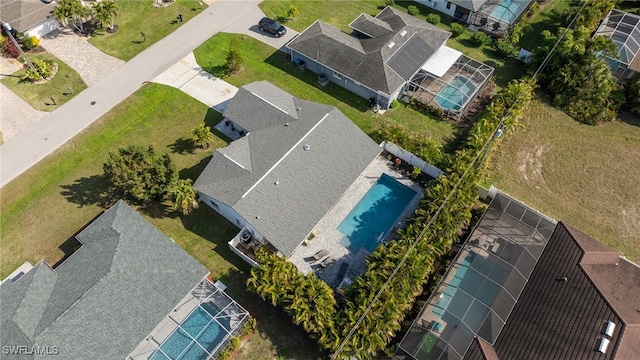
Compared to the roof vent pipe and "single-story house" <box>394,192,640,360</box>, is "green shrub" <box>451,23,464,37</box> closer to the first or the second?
"single-story house" <box>394,192,640,360</box>

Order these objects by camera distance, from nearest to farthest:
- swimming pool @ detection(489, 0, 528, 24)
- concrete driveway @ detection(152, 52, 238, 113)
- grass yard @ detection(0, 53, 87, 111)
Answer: grass yard @ detection(0, 53, 87, 111)
concrete driveway @ detection(152, 52, 238, 113)
swimming pool @ detection(489, 0, 528, 24)

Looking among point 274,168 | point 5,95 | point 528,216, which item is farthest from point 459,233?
point 5,95

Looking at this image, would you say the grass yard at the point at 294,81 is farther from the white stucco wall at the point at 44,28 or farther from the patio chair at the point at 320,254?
the white stucco wall at the point at 44,28

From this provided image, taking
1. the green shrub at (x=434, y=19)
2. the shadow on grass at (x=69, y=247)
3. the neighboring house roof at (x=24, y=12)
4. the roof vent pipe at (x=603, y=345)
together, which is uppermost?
the green shrub at (x=434, y=19)

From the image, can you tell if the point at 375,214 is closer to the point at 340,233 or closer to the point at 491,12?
the point at 340,233

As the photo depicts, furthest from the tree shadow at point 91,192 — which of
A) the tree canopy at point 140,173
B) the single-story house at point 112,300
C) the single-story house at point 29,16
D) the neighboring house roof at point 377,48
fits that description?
the neighboring house roof at point 377,48

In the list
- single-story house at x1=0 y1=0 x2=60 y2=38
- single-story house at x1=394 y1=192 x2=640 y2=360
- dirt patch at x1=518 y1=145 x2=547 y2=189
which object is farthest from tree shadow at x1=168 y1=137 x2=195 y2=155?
dirt patch at x1=518 y1=145 x2=547 y2=189

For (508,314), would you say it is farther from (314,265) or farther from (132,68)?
(132,68)
